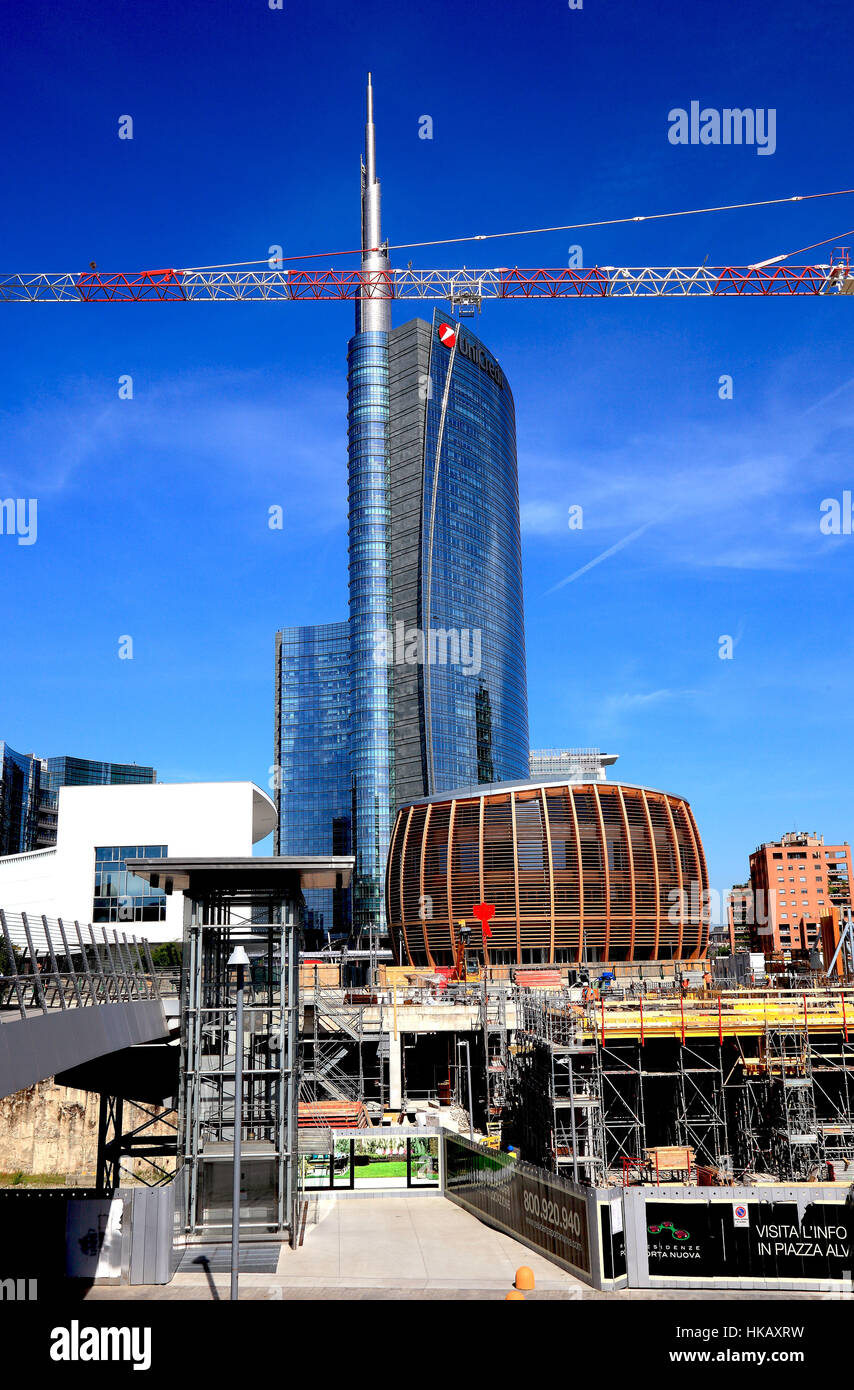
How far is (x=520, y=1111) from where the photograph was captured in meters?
45.5

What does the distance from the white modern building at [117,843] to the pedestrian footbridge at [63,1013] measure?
34.9 meters

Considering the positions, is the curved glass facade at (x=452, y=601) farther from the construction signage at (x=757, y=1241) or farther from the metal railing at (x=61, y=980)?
the construction signage at (x=757, y=1241)

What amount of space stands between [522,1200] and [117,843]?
164ft

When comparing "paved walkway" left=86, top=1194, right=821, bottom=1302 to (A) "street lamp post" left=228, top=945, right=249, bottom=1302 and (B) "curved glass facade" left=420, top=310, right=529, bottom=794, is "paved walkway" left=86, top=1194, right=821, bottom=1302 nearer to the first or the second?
(A) "street lamp post" left=228, top=945, right=249, bottom=1302

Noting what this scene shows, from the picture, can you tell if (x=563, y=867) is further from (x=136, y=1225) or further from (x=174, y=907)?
(x=136, y=1225)

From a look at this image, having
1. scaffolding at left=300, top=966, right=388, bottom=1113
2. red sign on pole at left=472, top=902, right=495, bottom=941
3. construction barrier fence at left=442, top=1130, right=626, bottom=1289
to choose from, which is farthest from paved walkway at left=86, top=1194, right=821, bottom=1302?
red sign on pole at left=472, top=902, right=495, bottom=941

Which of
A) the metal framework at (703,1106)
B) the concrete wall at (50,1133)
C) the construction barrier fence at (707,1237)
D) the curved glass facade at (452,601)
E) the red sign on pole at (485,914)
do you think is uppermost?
the curved glass facade at (452,601)

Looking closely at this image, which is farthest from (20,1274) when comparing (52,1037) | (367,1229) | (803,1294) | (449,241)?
(449,241)

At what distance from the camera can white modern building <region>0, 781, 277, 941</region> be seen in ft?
228

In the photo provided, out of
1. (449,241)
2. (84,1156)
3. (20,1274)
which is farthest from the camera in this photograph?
(449,241)

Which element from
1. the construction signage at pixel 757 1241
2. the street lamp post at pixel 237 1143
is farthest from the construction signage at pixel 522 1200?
the street lamp post at pixel 237 1143

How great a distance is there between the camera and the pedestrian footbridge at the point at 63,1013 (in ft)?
56.3

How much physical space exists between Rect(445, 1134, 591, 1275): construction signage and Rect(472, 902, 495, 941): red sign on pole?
37.8 meters

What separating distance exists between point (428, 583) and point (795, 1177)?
158908 mm
